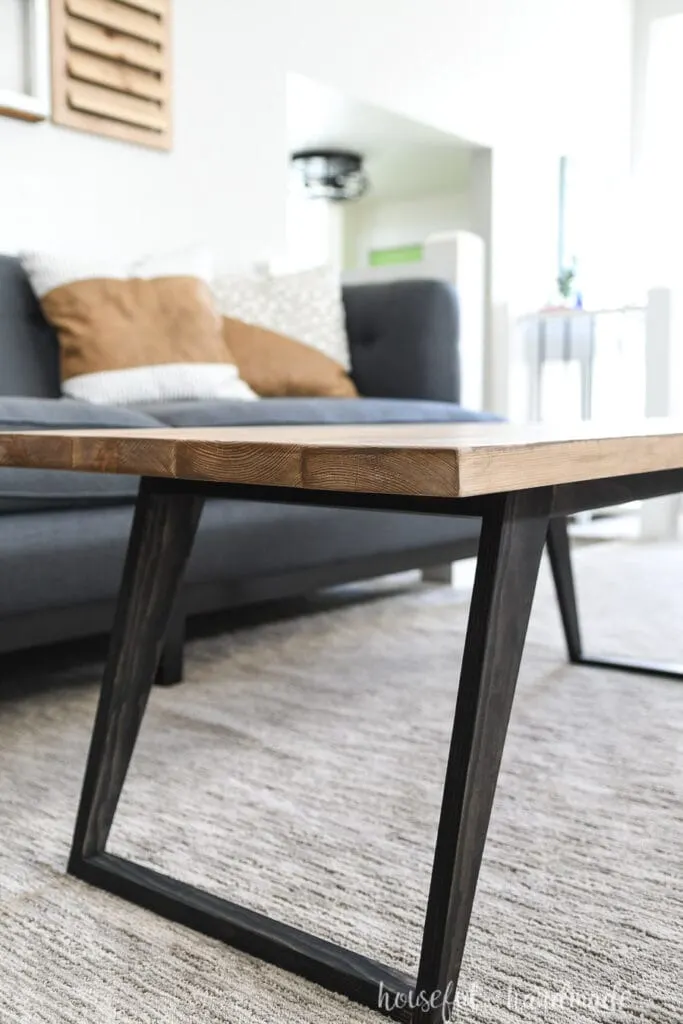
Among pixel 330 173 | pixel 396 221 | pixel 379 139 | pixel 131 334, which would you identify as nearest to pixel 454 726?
pixel 131 334

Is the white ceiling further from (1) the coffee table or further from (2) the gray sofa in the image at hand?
(1) the coffee table

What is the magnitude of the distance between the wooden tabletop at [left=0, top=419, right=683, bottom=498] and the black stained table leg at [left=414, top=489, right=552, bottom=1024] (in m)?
0.06

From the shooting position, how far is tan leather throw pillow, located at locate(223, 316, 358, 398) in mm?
2619

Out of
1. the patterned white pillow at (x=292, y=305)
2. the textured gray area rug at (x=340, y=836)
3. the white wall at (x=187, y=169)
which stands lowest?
the textured gray area rug at (x=340, y=836)

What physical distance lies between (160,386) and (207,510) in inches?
25.1

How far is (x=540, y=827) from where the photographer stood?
1.10 metres

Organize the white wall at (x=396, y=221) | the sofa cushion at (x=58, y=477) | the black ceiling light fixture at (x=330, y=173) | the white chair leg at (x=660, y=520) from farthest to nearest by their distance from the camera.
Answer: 1. the white wall at (x=396, y=221)
2. the black ceiling light fixture at (x=330, y=173)
3. the white chair leg at (x=660, y=520)
4. the sofa cushion at (x=58, y=477)

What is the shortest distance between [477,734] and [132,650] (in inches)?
15.7

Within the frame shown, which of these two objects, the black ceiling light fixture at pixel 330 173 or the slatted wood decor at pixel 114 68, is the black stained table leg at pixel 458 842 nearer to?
the slatted wood decor at pixel 114 68

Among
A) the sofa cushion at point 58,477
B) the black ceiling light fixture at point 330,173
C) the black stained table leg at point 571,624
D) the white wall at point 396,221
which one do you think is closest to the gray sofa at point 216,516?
the sofa cushion at point 58,477

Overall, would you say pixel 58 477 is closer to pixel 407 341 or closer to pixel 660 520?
pixel 407 341

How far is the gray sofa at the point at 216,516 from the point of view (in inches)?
58.7

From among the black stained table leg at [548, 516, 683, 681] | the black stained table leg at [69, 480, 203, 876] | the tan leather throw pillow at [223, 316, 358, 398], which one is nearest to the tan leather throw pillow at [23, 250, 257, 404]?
the tan leather throw pillow at [223, 316, 358, 398]

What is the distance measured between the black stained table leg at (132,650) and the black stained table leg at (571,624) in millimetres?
860
